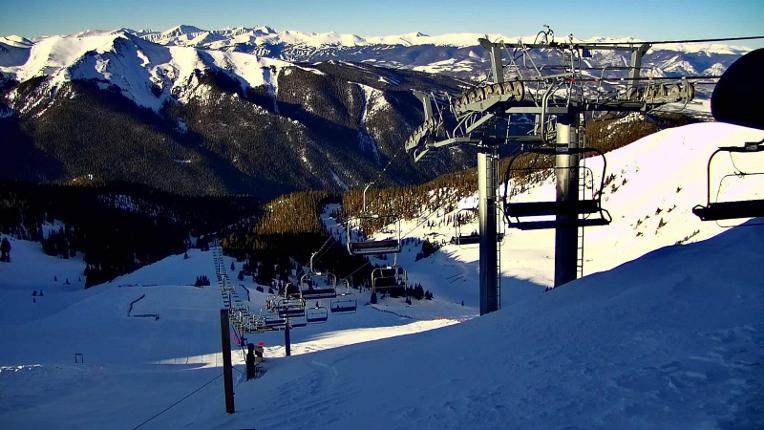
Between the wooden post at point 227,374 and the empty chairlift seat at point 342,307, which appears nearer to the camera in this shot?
the wooden post at point 227,374

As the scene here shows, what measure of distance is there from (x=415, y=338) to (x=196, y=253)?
51.4 metres

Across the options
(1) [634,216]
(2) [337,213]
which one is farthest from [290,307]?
(2) [337,213]

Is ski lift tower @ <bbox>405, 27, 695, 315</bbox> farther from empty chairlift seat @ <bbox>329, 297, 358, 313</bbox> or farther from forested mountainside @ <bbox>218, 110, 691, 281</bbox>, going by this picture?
forested mountainside @ <bbox>218, 110, 691, 281</bbox>

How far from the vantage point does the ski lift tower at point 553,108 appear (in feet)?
52.5

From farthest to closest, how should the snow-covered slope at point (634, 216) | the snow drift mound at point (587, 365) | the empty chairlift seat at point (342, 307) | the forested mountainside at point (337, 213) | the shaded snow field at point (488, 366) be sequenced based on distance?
the forested mountainside at point (337, 213), the snow-covered slope at point (634, 216), the empty chairlift seat at point (342, 307), the shaded snow field at point (488, 366), the snow drift mound at point (587, 365)

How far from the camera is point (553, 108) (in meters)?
16.1

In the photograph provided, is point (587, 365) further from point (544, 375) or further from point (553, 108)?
point (553, 108)

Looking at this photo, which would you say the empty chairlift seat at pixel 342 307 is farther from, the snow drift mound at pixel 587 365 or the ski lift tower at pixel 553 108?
the snow drift mound at pixel 587 365

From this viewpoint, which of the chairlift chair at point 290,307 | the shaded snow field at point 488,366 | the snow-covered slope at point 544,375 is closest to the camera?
the snow-covered slope at point 544,375

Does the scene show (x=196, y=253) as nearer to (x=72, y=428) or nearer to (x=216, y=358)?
(x=216, y=358)

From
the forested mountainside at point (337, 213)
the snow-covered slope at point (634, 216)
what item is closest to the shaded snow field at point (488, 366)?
the snow-covered slope at point (634, 216)

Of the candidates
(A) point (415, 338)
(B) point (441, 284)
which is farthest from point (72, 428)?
(B) point (441, 284)

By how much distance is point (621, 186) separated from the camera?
215 ft

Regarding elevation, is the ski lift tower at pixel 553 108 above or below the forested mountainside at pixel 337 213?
above
